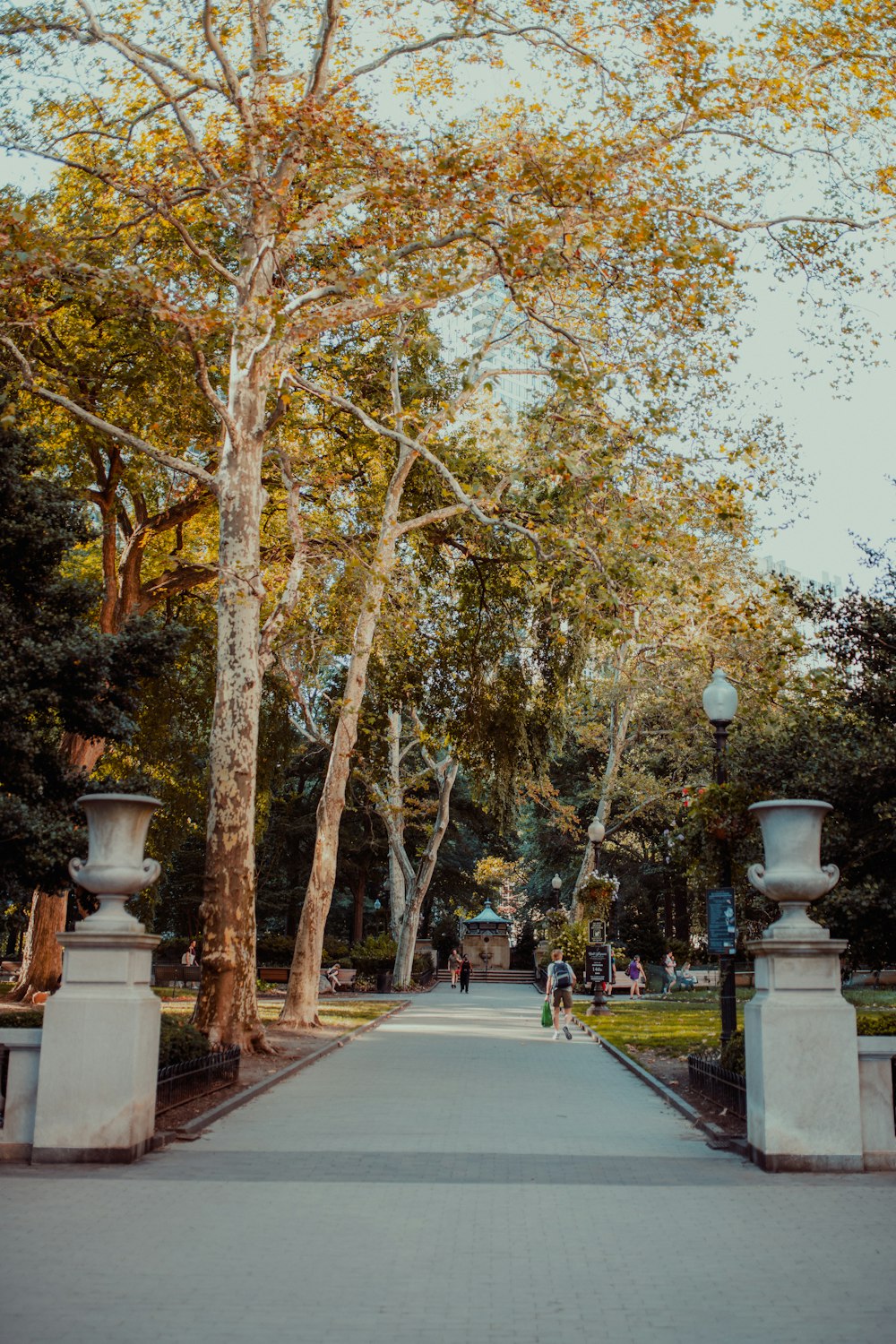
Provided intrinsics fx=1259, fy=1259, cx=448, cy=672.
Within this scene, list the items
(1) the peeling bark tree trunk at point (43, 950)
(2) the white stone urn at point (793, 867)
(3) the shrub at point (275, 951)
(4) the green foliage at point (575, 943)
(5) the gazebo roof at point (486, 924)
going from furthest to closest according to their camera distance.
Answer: (5) the gazebo roof at point (486, 924), (3) the shrub at point (275, 951), (4) the green foliage at point (575, 943), (1) the peeling bark tree trunk at point (43, 950), (2) the white stone urn at point (793, 867)

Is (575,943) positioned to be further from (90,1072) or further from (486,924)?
(90,1072)

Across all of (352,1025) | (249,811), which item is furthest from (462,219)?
(352,1025)

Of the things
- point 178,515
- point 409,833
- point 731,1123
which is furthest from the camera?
point 409,833

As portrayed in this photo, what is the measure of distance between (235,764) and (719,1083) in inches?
300

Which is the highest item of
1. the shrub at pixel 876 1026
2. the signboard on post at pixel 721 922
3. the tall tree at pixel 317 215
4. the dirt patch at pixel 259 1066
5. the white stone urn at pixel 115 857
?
the tall tree at pixel 317 215

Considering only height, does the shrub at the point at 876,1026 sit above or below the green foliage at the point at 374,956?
above

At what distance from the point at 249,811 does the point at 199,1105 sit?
208 inches

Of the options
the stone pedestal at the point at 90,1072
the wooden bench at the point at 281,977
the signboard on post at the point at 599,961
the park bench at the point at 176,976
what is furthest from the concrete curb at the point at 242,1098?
the wooden bench at the point at 281,977

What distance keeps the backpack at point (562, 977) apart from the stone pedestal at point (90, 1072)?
15.9 meters

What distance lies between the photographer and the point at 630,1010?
3219 centimetres

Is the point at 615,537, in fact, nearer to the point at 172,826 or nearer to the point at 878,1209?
the point at 878,1209

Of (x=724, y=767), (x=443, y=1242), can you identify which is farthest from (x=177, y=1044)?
(x=724, y=767)

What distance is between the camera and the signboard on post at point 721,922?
14.0m

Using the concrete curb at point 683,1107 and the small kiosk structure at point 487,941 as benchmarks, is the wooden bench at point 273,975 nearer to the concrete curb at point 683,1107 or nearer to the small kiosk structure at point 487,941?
the small kiosk structure at point 487,941
